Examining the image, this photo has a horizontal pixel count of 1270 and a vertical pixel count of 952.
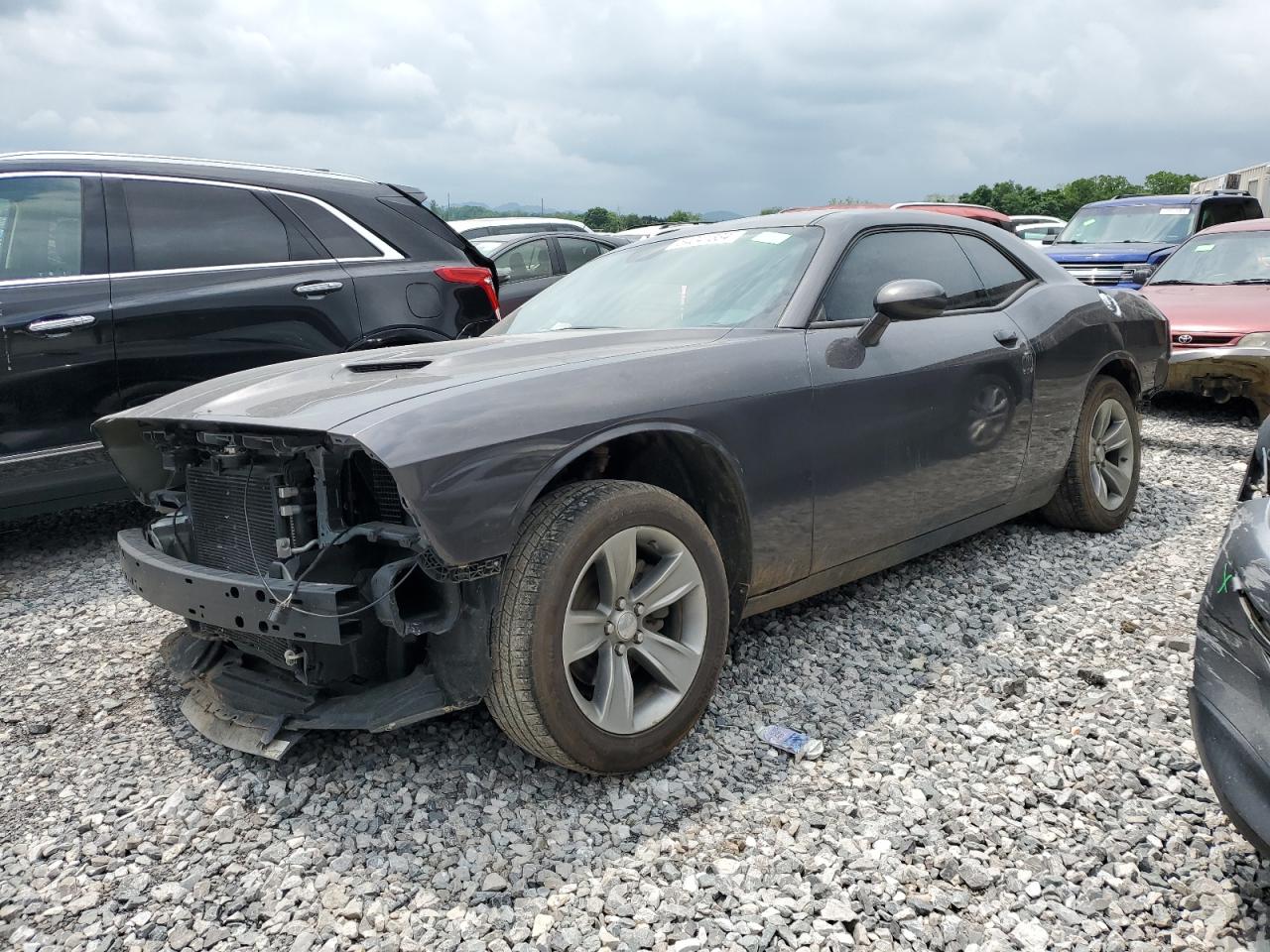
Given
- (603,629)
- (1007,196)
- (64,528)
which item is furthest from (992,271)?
(1007,196)

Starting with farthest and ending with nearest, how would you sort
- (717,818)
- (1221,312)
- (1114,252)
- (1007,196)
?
(1007,196)
(1114,252)
(1221,312)
(717,818)

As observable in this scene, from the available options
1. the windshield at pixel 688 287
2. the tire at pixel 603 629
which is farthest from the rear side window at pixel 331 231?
the tire at pixel 603 629

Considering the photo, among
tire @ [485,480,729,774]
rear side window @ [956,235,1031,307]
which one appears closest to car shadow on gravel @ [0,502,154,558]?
tire @ [485,480,729,774]

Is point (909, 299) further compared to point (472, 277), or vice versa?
point (472, 277)

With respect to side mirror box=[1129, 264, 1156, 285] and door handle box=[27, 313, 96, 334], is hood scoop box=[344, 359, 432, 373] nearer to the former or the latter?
door handle box=[27, 313, 96, 334]

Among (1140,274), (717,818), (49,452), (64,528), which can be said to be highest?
(1140,274)

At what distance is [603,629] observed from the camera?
2.60m

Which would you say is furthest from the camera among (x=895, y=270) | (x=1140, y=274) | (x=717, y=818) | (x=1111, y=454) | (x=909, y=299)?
(x=1140, y=274)

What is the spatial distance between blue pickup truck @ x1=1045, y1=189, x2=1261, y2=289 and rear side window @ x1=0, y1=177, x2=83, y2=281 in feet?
32.6

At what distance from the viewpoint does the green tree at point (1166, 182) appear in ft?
152

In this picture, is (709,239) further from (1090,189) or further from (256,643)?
(1090,189)

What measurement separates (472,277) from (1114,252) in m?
8.85

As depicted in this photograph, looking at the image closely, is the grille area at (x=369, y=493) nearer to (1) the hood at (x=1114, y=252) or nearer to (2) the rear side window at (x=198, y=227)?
(2) the rear side window at (x=198, y=227)

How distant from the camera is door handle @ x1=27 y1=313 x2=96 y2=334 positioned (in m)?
4.32
